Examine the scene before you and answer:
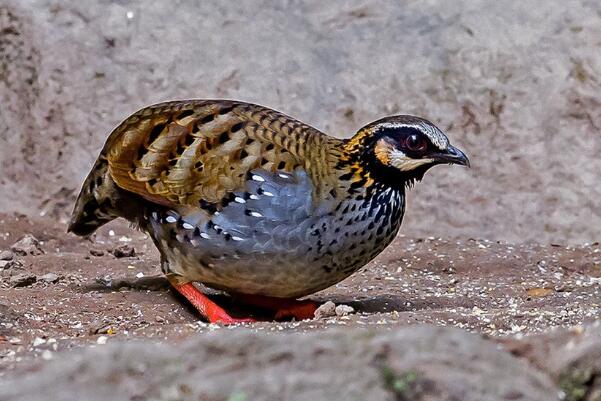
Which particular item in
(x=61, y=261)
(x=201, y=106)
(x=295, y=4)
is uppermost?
(x=295, y=4)

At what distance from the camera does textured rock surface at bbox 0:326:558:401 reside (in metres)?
3.16

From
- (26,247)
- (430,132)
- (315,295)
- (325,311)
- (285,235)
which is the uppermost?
(430,132)

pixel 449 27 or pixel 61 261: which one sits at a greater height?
pixel 449 27

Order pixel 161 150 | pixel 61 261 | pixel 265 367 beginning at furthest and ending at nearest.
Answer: pixel 61 261
pixel 161 150
pixel 265 367

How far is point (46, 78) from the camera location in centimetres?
861

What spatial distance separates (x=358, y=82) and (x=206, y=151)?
8.25 ft

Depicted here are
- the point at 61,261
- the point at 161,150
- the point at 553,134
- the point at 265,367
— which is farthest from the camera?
the point at 553,134

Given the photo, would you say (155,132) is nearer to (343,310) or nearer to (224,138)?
(224,138)

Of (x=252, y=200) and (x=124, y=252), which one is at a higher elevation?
(x=252, y=200)

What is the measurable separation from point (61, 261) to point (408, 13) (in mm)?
2944

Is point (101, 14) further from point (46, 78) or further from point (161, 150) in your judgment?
point (161, 150)

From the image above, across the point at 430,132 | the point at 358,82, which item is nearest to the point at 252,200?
the point at 430,132

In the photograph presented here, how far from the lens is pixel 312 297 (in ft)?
22.9

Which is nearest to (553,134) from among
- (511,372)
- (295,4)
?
(295,4)
